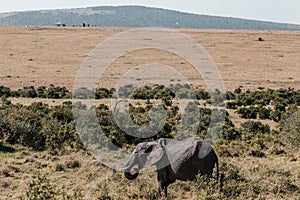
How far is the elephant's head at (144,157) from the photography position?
36.0 feet

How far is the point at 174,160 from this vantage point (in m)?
10.9

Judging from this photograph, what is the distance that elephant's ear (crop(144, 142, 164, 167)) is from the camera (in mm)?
10914

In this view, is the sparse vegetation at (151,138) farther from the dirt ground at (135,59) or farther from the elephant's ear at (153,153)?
the dirt ground at (135,59)

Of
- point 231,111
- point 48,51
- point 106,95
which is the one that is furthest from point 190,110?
point 48,51

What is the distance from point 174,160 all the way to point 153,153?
0.54 metres

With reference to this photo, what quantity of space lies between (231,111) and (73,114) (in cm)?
1104

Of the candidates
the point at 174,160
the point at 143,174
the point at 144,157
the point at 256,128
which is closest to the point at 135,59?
the point at 256,128

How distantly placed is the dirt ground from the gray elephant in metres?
31.0

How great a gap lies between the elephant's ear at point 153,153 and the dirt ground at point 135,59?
31.0 m

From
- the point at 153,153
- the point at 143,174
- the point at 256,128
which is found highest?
the point at 153,153

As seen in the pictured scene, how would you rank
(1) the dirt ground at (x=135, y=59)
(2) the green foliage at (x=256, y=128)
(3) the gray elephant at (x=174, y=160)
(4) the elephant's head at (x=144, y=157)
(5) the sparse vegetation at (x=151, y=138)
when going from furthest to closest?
(1) the dirt ground at (x=135, y=59) → (2) the green foliage at (x=256, y=128) → (5) the sparse vegetation at (x=151, y=138) → (4) the elephant's head at (x=144, y=157) → (3) the gray elephant at (x=174, y=160)

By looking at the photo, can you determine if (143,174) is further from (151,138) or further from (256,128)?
(256,128)

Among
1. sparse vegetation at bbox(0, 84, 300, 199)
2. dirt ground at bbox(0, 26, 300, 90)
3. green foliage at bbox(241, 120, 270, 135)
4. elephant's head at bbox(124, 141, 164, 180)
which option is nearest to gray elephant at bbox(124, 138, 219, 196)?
elephant's head at bbox(124, 141, 164, 180)

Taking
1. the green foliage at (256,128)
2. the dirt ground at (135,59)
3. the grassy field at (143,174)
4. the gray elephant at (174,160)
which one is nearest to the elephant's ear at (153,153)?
the gray elephant at (174,160)
